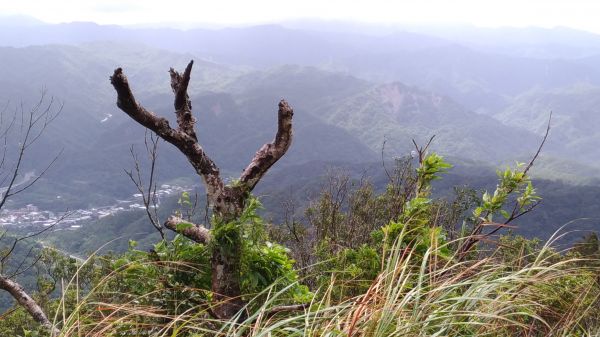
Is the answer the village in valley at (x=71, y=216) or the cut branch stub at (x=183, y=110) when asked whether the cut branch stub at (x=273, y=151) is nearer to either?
the cut branch stub at (x=183, y=110)

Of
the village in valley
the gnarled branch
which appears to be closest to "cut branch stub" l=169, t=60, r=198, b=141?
the gnarled branch

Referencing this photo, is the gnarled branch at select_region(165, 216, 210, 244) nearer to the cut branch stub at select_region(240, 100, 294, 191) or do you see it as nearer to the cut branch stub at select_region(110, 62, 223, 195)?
the cut branch stub at select_region(110, 62, 223, 195)

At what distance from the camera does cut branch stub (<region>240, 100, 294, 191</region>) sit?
3.09 meters

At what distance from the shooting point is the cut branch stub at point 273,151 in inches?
122

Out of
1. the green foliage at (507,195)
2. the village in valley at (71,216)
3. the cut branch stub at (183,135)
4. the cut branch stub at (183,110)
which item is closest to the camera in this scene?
the cut branch stub at (183,135)

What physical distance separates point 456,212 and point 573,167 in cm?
19770

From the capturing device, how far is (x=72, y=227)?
368 ft

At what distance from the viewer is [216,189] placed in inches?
117

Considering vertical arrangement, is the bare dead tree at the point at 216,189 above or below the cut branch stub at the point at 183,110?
below

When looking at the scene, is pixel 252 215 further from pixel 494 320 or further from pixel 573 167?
pixel 573 167

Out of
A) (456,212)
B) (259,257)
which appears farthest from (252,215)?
(456,212)

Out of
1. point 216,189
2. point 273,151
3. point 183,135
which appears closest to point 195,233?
point 216,189

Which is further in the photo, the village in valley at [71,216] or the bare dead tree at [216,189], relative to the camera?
the village in valley at [71,216]

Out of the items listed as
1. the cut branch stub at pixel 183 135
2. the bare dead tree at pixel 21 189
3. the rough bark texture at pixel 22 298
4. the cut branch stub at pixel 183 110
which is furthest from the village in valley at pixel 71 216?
the cut branch stub at pixel 183 135
